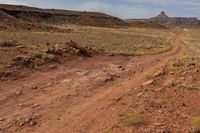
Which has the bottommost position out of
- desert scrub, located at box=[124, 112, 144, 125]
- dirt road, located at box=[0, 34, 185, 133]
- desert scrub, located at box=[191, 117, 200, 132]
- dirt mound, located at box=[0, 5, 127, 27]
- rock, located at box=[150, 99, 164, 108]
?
A: dirt mound, located at box=[0, 5, 127, 27]

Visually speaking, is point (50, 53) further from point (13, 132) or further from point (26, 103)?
point (13, 132)

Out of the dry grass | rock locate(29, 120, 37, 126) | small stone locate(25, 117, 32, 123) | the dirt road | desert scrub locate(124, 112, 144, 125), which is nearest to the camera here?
desert scrub locate(124, 112, 144, 125)

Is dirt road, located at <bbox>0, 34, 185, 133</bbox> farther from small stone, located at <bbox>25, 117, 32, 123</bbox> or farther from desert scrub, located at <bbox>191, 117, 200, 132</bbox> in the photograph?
desert scrub, located at <bbox>191, 117, 200, 132</bbox>

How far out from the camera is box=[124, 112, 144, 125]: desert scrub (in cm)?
1104

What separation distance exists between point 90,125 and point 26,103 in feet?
11.5

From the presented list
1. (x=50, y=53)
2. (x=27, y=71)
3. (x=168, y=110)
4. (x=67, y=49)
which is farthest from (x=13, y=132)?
(x=67, y=49)

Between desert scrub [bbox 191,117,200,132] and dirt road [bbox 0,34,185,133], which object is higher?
desert scrub [bbox 191,117,200,132]

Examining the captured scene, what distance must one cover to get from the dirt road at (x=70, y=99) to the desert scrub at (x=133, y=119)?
180 millimetres

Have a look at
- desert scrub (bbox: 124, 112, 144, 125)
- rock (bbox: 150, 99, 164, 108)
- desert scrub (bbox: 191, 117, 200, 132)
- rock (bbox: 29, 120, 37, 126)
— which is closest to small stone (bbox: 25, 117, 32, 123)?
rock (bbox: 29, 120, 37, 126)

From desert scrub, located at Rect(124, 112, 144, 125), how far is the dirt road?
180 mm

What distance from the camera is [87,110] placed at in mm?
12633

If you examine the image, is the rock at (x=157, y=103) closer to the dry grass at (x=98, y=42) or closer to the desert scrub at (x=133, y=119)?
the desert scrub at (x=133, y=119)

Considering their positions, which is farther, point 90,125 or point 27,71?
point 27,71

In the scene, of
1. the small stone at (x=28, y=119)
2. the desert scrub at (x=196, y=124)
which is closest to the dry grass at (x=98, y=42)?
the small stone at (x=28, y=119)
